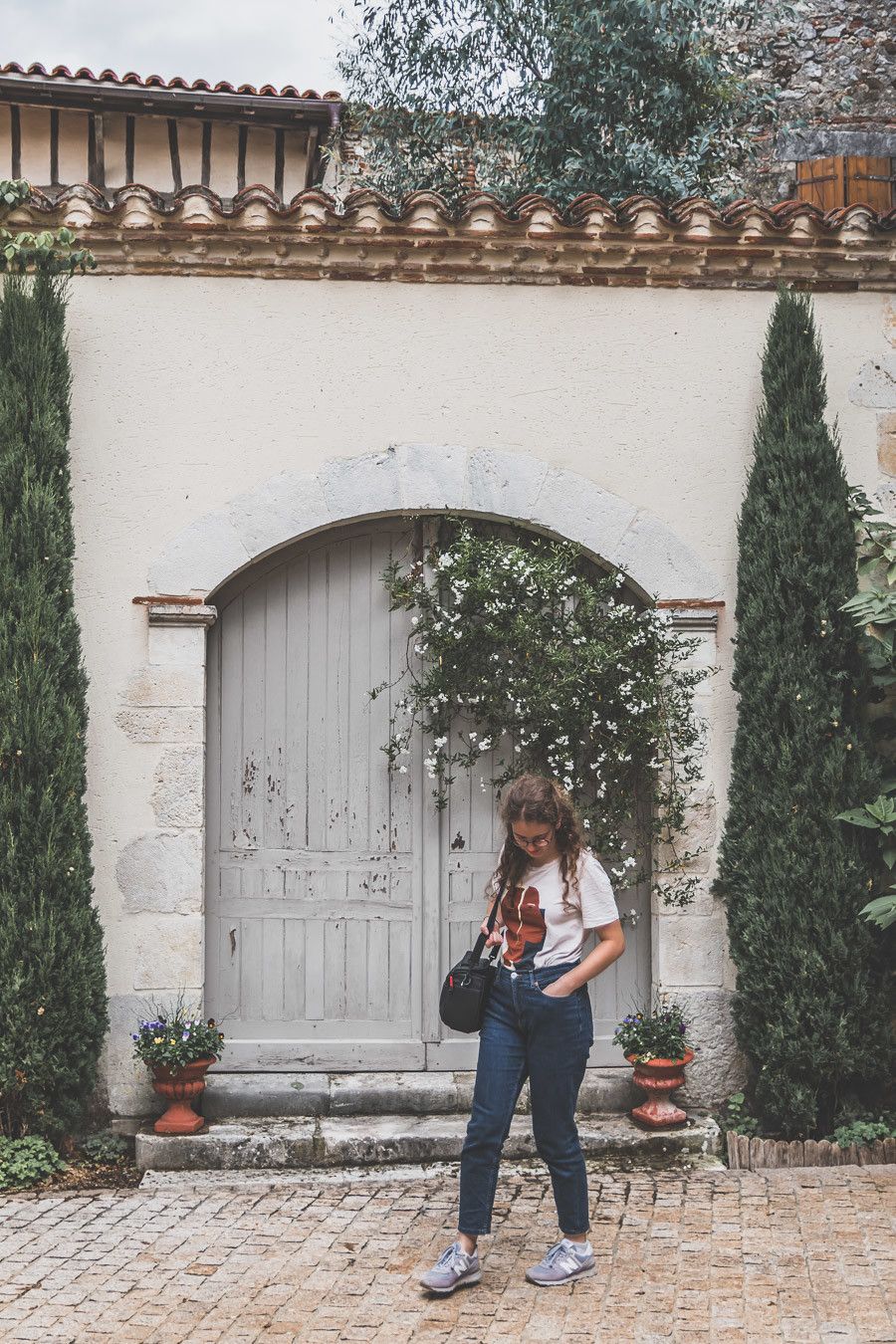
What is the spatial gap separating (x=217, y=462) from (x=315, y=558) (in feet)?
2.04

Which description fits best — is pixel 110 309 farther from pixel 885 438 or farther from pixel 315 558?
pixel 885 438

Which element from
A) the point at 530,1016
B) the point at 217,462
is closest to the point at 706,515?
the point at 217,462

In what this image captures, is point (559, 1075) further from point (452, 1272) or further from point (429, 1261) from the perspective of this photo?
point (429, 1261)

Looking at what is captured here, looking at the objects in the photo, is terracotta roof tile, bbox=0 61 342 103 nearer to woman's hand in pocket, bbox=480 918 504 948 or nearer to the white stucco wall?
the white stucco wall

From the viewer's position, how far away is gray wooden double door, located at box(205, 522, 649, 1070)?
5.56 m

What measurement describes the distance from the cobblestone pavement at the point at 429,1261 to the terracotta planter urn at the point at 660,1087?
26cm

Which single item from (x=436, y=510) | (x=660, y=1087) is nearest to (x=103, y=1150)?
(x=660, y=1087)

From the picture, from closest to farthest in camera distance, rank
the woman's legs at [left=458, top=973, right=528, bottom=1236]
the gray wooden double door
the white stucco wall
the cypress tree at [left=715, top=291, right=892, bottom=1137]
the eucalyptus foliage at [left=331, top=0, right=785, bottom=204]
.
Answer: the woman's legs at [left=458, top=973, right=528, bottom=1236], the cypress tree at [left=715, top=291, right=892, bottom=1137], the white stucco wall, the gray wooden double door, the eucalyptus foliage at [left=331, top=0, right=785, bottom=204]

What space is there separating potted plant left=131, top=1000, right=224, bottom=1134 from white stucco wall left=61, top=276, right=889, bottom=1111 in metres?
0.30

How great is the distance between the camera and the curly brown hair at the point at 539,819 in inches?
143

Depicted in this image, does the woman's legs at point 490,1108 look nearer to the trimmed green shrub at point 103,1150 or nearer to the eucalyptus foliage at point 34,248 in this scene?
the trimmed green shrub at point 103,1150

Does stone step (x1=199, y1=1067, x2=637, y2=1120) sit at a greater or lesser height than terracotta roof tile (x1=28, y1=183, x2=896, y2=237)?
lesser

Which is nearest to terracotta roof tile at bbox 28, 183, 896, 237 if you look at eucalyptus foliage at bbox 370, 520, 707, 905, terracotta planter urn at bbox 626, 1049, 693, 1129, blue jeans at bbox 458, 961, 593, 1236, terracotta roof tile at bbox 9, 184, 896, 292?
terracotta roof tile at bbox 9, 184, 896, 292

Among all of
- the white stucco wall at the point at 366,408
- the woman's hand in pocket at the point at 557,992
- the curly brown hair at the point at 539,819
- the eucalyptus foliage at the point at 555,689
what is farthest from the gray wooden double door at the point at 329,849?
the woman's hand in pocket at the point at 557,992
